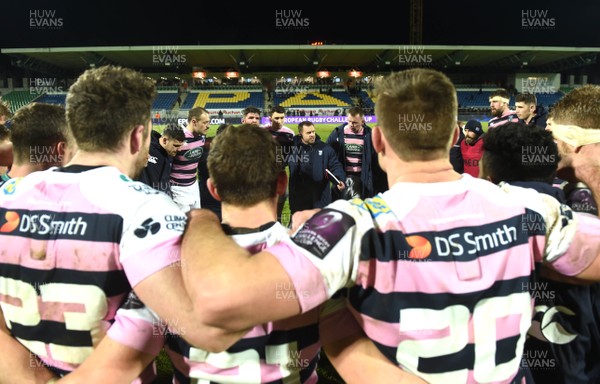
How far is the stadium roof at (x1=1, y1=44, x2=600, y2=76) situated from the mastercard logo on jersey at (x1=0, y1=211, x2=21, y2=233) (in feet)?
102

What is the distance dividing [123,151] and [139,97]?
0.77ft

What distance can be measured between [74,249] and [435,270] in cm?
125

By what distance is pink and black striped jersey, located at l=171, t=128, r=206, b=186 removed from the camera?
7293 mm

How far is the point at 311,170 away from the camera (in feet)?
23.5

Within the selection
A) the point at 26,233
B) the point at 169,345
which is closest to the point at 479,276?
the point at 169,345

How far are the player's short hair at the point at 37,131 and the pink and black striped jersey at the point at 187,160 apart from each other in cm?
496

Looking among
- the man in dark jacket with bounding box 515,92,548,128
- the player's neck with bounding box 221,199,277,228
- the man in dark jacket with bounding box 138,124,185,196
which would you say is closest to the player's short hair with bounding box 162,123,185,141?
the man in dark jacket with bounding box 138,124,185,196

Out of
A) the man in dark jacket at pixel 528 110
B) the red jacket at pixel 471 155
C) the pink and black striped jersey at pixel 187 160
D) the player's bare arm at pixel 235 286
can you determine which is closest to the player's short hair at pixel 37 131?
the player's bare arm at pixel 235 286

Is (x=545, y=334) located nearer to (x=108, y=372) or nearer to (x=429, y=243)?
(x=429, y=243)

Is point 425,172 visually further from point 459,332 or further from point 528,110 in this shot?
point 528,110

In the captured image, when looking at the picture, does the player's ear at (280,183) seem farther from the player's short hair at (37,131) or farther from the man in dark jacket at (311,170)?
the man in dark jacket at (311,170)

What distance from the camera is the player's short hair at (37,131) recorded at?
7.32 feet

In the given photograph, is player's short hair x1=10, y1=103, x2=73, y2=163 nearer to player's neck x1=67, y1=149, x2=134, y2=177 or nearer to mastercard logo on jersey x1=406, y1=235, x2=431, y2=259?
player's neck x1=67, y1=149, x2=134, y2=177

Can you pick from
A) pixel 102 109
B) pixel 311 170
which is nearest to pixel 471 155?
pixel 311 170
